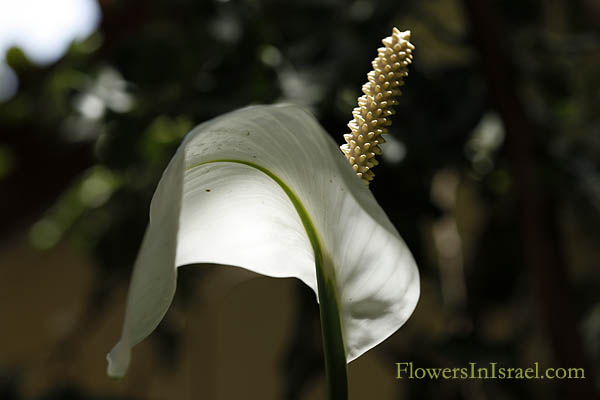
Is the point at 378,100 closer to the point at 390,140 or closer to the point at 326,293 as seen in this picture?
the point at 326,293

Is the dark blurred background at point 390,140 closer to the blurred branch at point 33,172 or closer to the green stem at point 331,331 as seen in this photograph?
the blurred branch at point 33,172

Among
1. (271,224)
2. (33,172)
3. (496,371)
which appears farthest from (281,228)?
(33,172)

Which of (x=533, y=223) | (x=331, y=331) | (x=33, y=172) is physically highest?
(x=331, y=331)

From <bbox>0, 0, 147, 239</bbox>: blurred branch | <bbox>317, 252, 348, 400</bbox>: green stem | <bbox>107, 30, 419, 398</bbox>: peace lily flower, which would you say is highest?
<bbox>107, 30, 419, 398</bbox>: peace lily flower

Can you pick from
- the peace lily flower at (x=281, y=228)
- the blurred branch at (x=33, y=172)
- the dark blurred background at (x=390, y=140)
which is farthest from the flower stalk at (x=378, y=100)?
the blurred branch at (x=33, y=172)

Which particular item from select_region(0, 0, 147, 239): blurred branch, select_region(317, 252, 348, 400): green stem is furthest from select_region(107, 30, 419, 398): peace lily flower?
select_region(0, 0, 147, 239): blurred branch

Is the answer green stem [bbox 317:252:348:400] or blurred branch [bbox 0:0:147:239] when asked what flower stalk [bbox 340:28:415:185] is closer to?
green stem [bbox 317:252:348:400]

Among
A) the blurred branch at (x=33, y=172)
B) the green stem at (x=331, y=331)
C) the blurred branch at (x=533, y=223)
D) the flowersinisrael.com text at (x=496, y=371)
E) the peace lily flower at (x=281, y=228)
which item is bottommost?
the blurred branch at (x=33, y=172)
